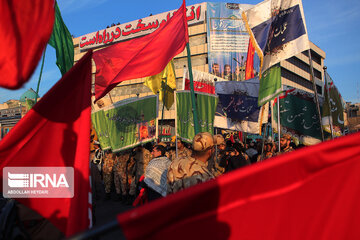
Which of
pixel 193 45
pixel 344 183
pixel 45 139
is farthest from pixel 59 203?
pixel 193 45

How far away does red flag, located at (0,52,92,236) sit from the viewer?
7.63 ft

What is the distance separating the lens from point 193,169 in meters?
2.59

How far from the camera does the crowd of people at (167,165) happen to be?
2.64 metres

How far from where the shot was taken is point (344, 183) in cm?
185

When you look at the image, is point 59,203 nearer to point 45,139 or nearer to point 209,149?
point 45,139

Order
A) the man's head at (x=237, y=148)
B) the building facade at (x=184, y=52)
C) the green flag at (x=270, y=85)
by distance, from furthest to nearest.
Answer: the building facade at (x=184, y=52) → the green flag at (x=270, y=85) → the man's head at (x=237, y=148)

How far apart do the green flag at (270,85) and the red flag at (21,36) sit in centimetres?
533

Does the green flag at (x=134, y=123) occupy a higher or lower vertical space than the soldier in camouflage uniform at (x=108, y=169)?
higher

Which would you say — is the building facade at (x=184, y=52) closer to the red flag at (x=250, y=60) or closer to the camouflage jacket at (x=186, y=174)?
the red flag at (x=250, y=60)

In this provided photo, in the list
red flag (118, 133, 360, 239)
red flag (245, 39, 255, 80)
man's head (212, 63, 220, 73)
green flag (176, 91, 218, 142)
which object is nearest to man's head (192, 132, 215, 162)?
red flag (118, 133, 360, 239)

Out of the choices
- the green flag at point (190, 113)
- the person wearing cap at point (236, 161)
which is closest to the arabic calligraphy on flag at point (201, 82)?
the green flag at point (190, 113)

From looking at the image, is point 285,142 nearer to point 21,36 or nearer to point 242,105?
point 242,105

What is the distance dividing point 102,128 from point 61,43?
2840mm

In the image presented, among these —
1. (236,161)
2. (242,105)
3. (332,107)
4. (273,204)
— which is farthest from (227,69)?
(273,204)
